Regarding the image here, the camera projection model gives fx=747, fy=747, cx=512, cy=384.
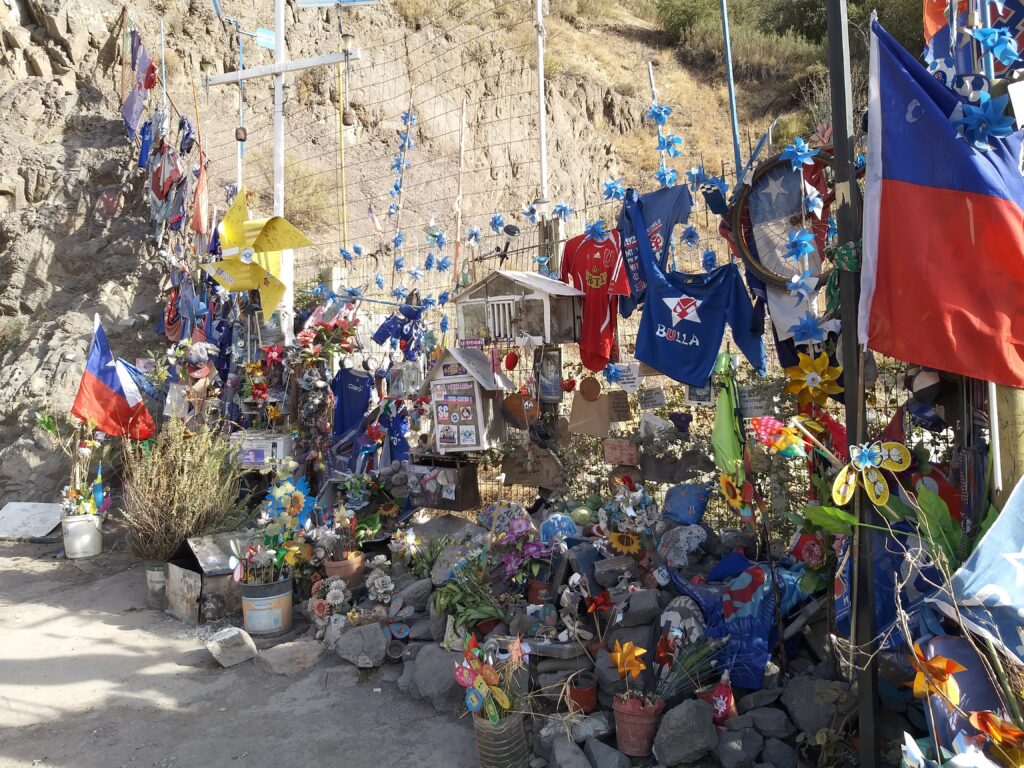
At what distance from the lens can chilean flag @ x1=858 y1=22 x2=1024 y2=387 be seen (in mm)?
2744

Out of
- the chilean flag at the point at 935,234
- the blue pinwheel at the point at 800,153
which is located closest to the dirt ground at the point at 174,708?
the chilean flag at the point at 935,234

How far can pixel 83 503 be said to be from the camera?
8086mm

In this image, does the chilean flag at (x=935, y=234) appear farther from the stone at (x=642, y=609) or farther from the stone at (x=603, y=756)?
the stone at (x=603, y=756)

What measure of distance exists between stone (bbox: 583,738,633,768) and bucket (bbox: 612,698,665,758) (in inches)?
2.6

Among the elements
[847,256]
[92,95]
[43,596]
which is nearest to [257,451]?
[43,596]

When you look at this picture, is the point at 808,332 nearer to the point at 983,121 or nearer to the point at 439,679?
the point at 983,121

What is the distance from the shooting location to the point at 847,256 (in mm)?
3125

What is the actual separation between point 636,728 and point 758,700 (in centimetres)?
63

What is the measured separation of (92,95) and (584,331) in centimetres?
1170

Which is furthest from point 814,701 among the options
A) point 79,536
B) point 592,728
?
point 79,536

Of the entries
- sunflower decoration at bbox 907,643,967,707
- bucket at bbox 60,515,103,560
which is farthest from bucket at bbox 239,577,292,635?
sunflower decoration at bbox 907,643,967,707

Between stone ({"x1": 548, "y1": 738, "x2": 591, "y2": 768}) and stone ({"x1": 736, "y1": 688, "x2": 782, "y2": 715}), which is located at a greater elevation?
stone ({"x1": 736, "y1": 688, "x2": 782, "y2": 715})

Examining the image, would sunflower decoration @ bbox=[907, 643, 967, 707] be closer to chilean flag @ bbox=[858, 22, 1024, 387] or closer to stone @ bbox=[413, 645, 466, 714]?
chilean flag @ bbox=[858, 22, 1024, 387]

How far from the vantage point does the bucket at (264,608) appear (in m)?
Result: 5.70
